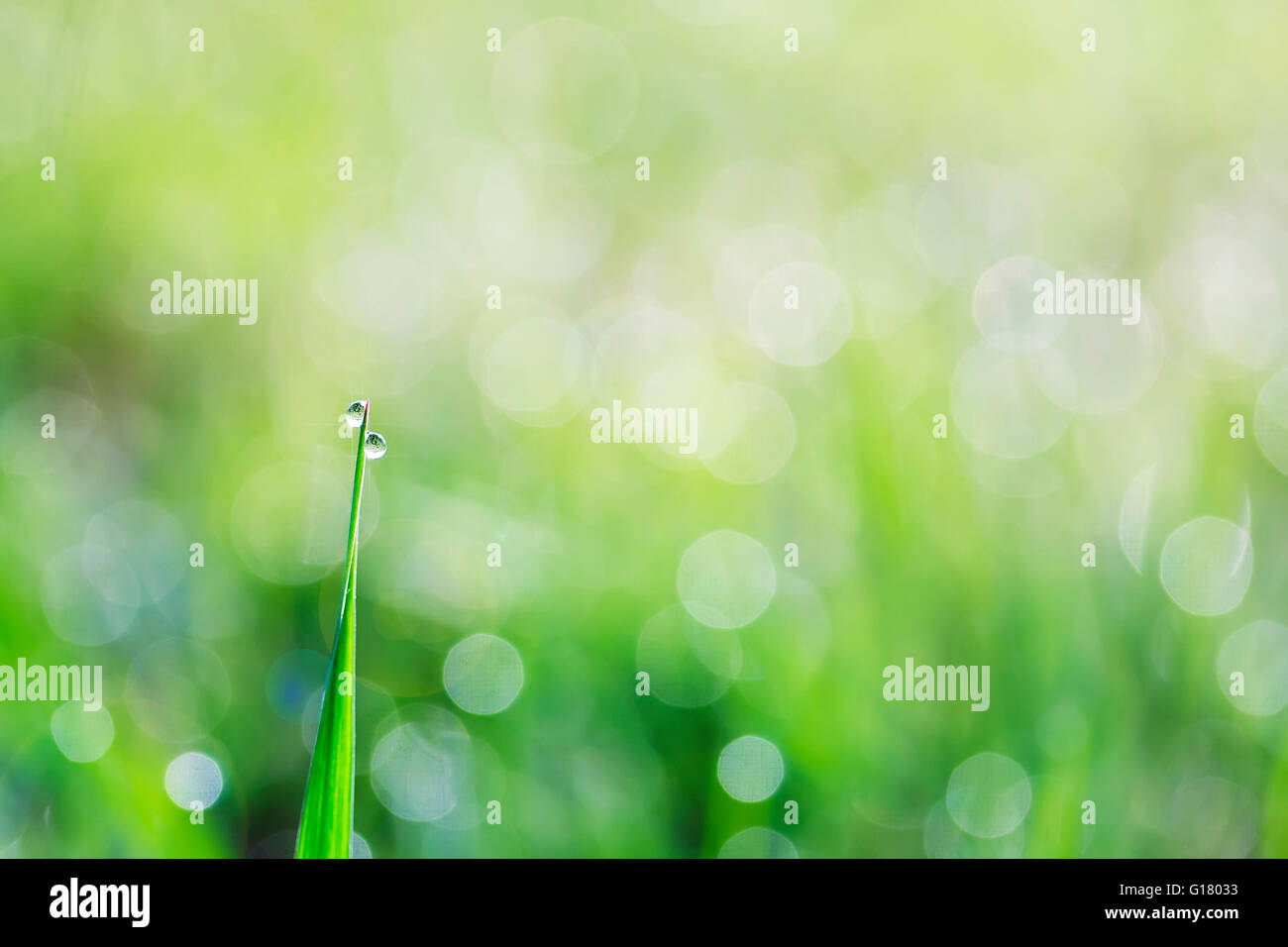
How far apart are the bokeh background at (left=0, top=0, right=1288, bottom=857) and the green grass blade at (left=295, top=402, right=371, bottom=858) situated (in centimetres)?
22

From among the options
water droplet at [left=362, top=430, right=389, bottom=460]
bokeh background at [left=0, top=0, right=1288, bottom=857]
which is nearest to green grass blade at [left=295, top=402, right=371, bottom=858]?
water droplet at [left=362, top=430, right=389, bottom=460]

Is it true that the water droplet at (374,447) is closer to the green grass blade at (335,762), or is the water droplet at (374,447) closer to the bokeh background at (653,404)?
the green grass blade at (335,762)

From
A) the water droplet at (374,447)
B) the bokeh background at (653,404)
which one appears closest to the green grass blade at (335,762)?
the water droplet at (374,447)

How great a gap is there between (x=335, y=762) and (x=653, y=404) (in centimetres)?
68

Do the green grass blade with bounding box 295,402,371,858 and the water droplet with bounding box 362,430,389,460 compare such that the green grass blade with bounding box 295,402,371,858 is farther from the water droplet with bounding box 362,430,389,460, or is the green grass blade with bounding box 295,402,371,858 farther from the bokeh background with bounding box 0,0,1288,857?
the bokeh background with bounding box 0,0,1288,857

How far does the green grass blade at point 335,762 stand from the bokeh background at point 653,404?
216mm

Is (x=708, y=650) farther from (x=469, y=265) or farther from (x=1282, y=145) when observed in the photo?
(x=1282, y=145)

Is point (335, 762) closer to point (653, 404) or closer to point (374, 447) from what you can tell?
point (374, 447)

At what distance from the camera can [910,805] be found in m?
0.74

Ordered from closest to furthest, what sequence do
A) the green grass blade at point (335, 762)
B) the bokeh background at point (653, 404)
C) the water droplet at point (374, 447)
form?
the green grass blade at point (335, 762), the water droplet at point (374, 447), the bokeh background at point (653, 404)

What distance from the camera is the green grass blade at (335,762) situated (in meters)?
0.47

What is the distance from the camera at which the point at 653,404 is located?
1103mm

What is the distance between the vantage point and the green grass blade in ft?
1.55
